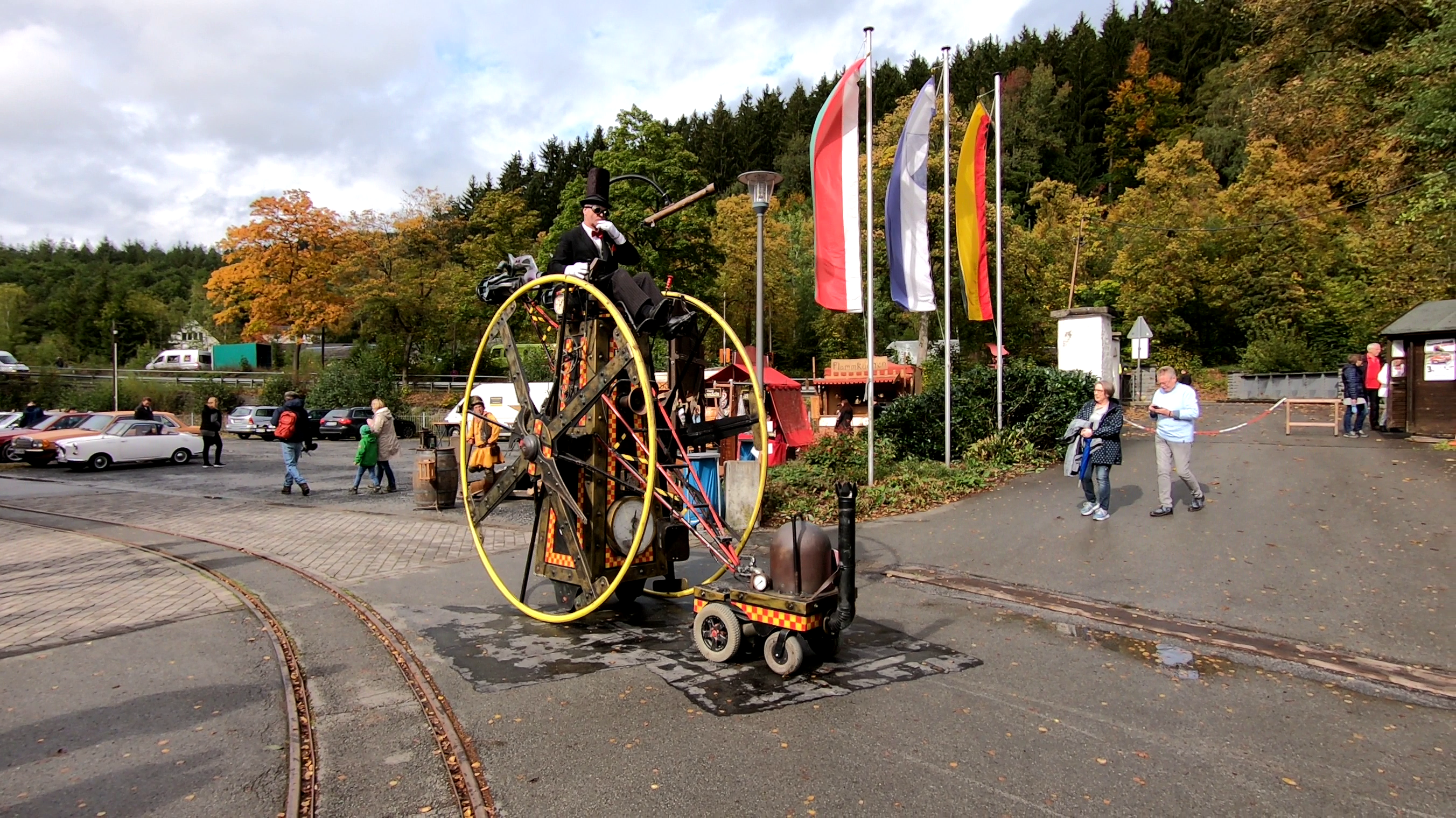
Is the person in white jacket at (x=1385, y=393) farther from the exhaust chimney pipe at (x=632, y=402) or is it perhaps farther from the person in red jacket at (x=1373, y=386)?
the exhaust chimney pipe at (x=632, y=402)

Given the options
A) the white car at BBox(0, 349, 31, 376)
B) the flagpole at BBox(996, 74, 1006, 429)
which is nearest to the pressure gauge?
the flagpole at BBox(996, 74, 1006, 429)

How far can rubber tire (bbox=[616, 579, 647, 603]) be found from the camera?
7613 millimetres

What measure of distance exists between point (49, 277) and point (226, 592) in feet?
457

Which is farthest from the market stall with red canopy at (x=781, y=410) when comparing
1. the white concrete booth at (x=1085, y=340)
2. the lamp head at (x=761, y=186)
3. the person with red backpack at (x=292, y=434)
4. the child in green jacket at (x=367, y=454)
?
the person with red backpack at (x=292, y=434)

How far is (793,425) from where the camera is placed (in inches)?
858

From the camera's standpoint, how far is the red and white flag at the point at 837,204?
13.5m

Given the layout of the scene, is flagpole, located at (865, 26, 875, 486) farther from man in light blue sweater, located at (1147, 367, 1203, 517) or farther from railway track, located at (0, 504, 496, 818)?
railway track, located at (0, 504, 496, 818)

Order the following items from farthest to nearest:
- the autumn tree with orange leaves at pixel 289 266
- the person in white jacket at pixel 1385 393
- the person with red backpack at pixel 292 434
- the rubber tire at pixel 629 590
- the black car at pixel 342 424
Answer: the autumn tree with orange leaves at pixel 289 266 → the black car at pixel 342 424 → the person in white jacket at pixel 1385 393 → the person with red backpack at pixel 292 434 → the rubber tire at pixel 629 590

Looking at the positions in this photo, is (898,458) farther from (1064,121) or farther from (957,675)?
(1064,121)

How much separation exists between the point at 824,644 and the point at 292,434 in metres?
13.9

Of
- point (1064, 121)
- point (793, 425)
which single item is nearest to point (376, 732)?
point (793, 425)

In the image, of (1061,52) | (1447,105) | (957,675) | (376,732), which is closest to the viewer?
(376,732)

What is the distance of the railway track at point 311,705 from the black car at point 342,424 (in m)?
28.2

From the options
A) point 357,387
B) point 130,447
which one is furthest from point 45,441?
point 357,387
